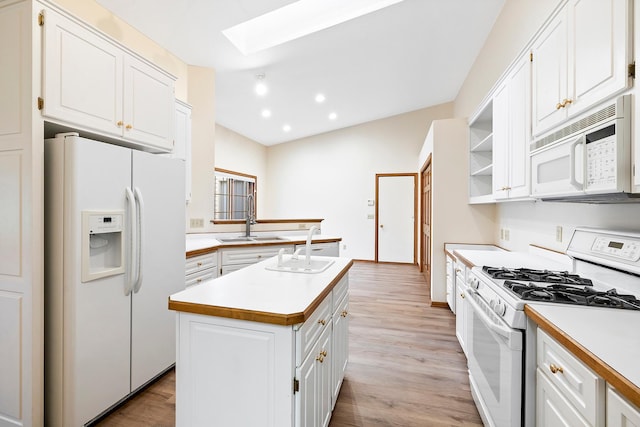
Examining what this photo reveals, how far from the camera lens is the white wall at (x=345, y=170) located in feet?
21.1

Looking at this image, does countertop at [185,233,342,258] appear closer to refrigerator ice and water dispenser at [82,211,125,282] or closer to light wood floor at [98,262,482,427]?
refrigerator ice and water dispenser at [82,211,125,282]

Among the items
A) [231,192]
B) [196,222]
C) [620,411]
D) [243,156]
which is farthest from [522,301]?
[243,156]

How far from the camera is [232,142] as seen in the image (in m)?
5.98

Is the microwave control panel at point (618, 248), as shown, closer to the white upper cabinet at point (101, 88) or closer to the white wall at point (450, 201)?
the white wall at point (450, 201)

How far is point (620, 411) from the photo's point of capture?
74 centimetres

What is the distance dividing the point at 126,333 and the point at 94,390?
32 cm

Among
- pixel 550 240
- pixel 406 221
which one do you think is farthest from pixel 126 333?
pixel 406 221

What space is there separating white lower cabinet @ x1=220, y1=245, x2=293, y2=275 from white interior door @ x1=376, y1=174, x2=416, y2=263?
365 cm

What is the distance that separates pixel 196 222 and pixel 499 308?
3.23m

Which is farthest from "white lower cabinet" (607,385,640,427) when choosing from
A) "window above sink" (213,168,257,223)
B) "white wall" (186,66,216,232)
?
"window above sink" (213,168,257,223)

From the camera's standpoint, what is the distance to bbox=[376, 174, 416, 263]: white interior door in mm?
6453

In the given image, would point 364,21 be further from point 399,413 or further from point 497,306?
point 399,413

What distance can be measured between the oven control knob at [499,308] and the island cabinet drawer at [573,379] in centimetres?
17

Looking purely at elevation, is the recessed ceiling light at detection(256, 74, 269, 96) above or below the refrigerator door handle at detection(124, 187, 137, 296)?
above
